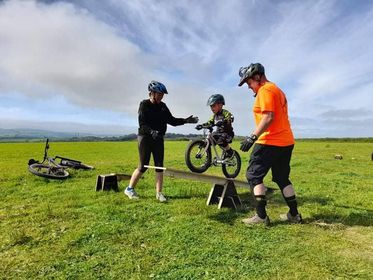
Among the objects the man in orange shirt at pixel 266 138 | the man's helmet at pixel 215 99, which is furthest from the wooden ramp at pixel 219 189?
the man's helmet at pixel 215 99

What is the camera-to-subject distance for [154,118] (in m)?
9.78

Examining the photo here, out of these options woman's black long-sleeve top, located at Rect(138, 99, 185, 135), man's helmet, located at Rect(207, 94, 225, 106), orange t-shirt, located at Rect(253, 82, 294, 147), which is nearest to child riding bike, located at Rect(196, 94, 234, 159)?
man's helmet, located at Rect(207, 94, 225, 106)

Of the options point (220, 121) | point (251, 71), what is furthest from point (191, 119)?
point (251, 71)

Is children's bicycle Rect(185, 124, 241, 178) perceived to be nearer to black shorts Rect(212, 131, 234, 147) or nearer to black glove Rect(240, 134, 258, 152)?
black shorts Rect(212, 131, 234, 147)

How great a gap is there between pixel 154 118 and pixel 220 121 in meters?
2.12

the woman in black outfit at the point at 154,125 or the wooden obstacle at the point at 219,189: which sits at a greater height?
the woman in black outfit at the point at 154,125

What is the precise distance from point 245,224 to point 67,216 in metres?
4.22

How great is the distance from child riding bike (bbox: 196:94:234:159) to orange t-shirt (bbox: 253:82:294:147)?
112 inches

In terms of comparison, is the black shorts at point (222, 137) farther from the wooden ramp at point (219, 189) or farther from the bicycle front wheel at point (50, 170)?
the bicycle front wheel at point (50, 170)

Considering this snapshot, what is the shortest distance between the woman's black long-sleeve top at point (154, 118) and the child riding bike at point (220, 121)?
3.30ft

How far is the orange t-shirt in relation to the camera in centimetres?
737

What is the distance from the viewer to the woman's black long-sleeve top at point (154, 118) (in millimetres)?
9602

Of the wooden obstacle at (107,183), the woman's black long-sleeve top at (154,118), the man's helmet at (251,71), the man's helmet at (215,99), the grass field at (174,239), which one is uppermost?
the man's helmet at (251,71)

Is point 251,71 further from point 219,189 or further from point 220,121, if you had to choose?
point 219,189
